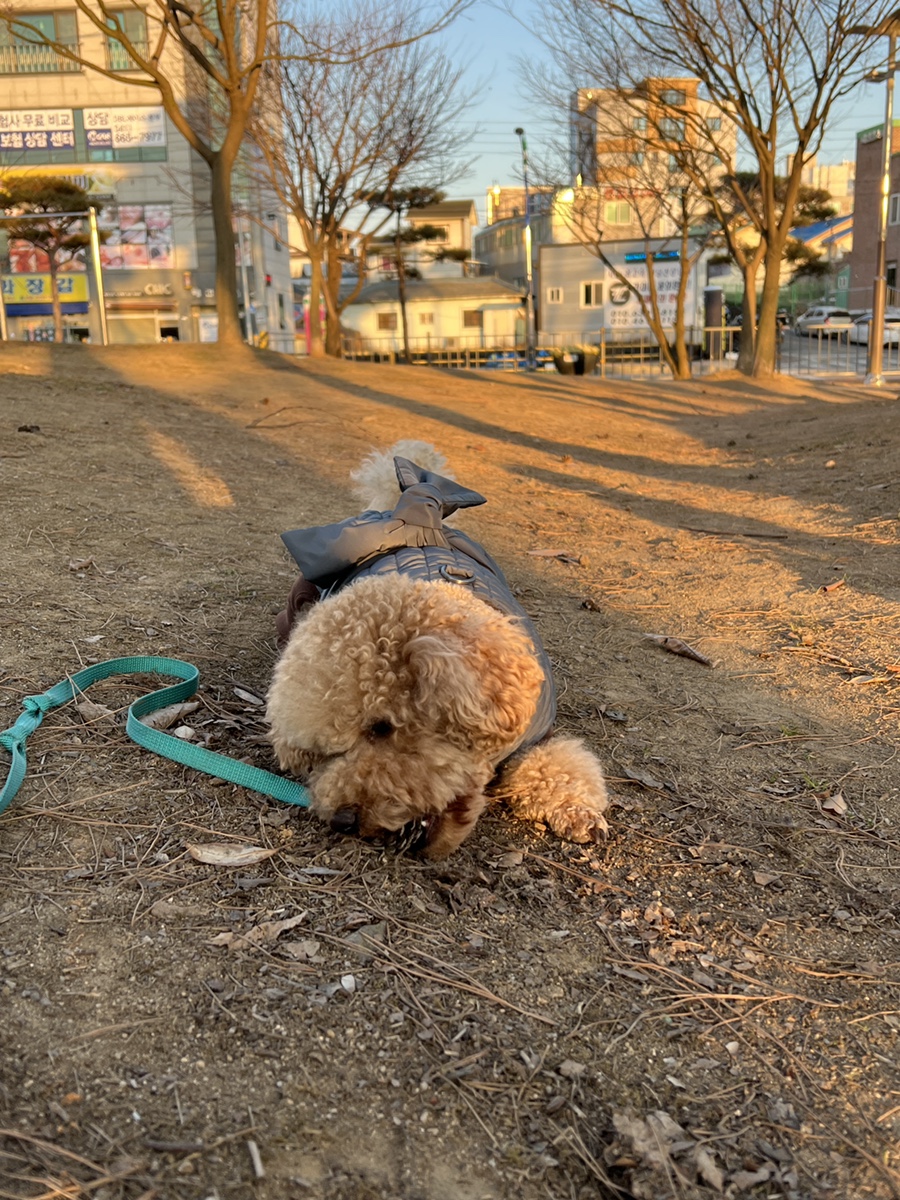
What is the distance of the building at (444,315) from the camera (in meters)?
43.3

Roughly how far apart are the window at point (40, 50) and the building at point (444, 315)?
15.2 metres

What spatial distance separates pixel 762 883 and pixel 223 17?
1526cm

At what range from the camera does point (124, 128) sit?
3391 cm

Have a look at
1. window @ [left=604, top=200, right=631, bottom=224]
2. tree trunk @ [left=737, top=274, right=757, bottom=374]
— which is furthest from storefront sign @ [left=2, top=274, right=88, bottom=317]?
tree trunk @ [left=737, top=274, right=757, bottom=374]

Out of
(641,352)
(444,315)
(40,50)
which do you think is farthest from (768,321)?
(40,50)

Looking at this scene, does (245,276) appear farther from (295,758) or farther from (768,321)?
(295,758)

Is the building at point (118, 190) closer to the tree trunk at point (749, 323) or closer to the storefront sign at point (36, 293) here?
the storefront sign at point (36, 293)

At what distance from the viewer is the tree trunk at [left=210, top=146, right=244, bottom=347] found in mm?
13648

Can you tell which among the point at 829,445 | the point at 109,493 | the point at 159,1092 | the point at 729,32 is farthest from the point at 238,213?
the point at 159,1092

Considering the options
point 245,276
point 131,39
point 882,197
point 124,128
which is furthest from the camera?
point 124,128

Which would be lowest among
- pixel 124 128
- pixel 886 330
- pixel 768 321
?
pixel 768 321

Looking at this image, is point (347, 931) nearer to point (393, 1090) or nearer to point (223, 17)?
point (393, 1090)

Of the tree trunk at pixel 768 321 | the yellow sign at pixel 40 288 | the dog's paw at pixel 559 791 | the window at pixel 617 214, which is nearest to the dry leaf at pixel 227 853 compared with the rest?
the dog's paw at pixel 559 791

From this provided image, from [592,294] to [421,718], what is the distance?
40378mm
